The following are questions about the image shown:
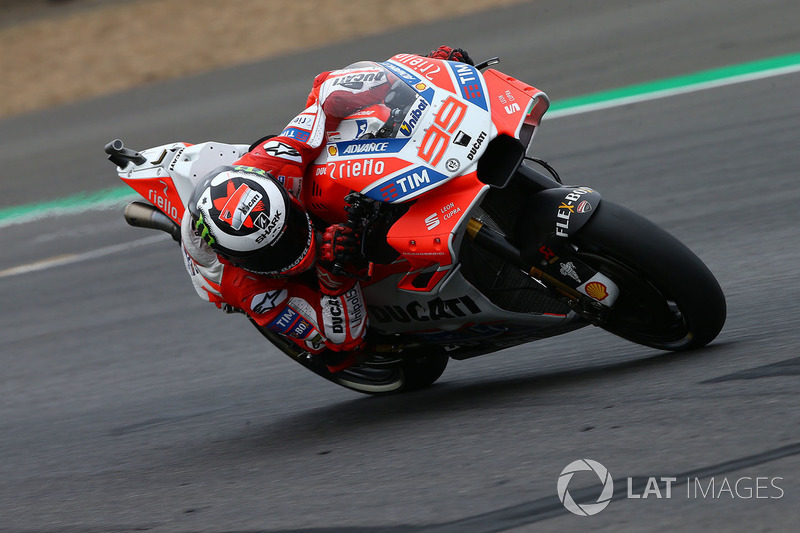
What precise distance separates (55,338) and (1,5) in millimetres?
11362

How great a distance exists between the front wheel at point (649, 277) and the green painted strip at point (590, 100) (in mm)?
5201

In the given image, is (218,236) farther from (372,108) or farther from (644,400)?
(644,400)

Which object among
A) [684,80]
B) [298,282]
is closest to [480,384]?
[298,282]

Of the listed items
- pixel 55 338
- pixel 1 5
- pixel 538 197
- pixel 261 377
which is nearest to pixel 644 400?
pixel 538 197

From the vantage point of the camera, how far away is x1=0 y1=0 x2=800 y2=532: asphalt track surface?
334 cm

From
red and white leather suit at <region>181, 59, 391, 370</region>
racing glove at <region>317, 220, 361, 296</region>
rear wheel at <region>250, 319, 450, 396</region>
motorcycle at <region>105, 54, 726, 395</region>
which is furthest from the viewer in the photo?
rear wheel at <region>250, 319, 450, 396</region>

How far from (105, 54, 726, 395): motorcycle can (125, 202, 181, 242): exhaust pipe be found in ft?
0.64

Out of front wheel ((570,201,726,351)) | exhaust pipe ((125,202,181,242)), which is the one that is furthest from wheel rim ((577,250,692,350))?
exhaust pipe ((125,202,181,242))

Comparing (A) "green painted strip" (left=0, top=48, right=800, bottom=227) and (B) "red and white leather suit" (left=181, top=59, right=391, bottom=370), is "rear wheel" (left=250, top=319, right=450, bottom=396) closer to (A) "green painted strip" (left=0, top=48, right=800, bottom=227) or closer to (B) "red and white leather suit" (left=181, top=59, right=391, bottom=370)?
(B) "red and white leather suit" (left=181, top=59, right=391, bottom=370)

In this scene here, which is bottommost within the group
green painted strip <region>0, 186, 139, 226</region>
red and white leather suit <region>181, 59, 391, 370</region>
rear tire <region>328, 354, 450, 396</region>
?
green painted strip <region>0, 186, 139, 226</region>

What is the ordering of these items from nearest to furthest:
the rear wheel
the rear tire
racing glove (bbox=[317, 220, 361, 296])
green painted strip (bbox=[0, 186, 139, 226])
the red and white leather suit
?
1. racing glove (bbox=[317, 220, 361, 296])
2. the red and white leather suit
3. the rear wheel
4. the rear tire
5. green painted strip (bbox=[0, 186, 139, 226])

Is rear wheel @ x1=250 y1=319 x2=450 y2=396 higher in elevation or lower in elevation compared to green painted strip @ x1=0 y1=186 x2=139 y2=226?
higher

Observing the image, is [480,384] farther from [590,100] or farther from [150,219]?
[590,100]

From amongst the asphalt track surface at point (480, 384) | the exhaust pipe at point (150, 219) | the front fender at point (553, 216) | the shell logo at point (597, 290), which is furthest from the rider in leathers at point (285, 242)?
the shell logo at point (597, 290)
